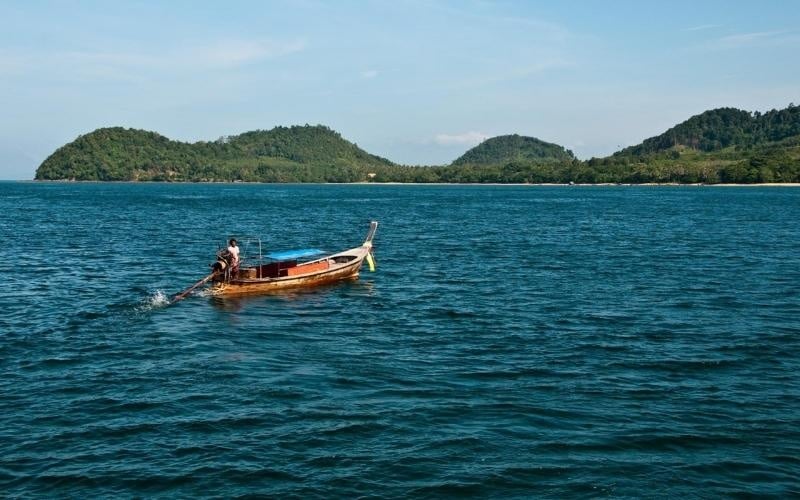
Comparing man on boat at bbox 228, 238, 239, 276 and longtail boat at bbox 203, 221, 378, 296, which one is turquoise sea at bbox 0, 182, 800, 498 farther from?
man on boat at bbox 228, 238, 239, 276

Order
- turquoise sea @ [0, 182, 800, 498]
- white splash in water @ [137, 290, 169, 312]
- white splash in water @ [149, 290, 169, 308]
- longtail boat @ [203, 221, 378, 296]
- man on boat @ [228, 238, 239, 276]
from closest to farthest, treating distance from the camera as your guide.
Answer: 1. turquoise sea @ [0, 182, 800, 498]
2. white splash in water @ [137, 290, 169, 312]
3. white splash in water @ [149, 290, 169, 308]
4. longtail boat @ [203, 221, 378, 296]
5. man on boat @ [228, 238, 239, 276]

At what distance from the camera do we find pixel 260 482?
17469mm

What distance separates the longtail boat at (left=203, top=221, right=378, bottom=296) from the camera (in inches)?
1672

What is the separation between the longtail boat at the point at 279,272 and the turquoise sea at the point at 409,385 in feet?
3.91

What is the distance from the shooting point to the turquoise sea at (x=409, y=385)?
18.0 metres

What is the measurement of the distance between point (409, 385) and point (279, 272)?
22.1 m

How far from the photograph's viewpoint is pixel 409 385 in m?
Answer: 24.8

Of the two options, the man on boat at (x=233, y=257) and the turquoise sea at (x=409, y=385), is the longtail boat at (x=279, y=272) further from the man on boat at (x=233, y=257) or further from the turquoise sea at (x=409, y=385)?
the turquoise sea at (x=409, y=385)

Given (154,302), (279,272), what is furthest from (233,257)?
(154,302)

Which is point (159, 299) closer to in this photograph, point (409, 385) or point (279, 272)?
point (279, 272)

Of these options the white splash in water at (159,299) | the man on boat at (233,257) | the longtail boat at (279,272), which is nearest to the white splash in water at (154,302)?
the white splash in water at (159,299)

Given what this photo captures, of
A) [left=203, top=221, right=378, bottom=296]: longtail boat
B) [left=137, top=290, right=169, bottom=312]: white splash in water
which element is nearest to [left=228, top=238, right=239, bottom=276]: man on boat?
[left=203, top=221, right=378, bottom=296]: longtail boat

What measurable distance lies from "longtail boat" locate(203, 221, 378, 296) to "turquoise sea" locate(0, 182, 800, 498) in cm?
119

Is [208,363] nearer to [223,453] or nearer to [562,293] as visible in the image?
[223,453]
